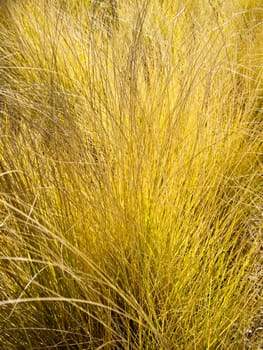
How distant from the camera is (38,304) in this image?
979mm

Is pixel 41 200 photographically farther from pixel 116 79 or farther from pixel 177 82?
pixel 177 82

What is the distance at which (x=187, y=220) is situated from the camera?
115cm

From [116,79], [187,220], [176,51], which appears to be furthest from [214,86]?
[187,220]

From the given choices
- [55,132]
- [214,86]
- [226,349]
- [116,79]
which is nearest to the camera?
[226,349]

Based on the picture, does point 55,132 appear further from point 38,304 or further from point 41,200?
point 38,304

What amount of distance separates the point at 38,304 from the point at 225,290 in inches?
13.5

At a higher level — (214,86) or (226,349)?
(214,86)

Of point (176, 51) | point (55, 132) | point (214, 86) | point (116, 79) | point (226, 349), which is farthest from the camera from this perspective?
point (176, 51)

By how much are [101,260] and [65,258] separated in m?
0.07

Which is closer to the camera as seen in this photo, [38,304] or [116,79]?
[38,304]

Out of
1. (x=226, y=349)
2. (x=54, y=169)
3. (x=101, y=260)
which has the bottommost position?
(x=226, y=349)

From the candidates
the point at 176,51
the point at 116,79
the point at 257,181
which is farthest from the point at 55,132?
the point at 176,51

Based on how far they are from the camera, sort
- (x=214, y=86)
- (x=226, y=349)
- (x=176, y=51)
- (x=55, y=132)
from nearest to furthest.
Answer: (x=226, y=349) < (x=55, y=132) < (x=214, y=86) < (x=176, y=51)

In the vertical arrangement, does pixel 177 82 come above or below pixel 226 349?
above
